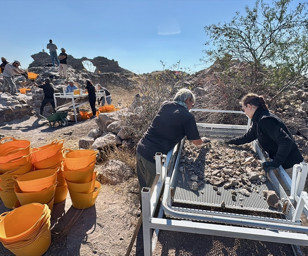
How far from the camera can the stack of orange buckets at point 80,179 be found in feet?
8.33

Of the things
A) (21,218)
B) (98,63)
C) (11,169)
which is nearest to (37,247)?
(21,218)

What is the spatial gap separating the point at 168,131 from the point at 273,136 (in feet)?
3.86

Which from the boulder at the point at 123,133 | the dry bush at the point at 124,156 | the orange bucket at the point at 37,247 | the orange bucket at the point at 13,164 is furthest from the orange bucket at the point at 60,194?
the boulder at the point at 123,133

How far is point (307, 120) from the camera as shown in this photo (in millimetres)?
5809

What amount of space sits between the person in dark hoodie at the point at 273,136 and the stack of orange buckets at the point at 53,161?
8.23 ft

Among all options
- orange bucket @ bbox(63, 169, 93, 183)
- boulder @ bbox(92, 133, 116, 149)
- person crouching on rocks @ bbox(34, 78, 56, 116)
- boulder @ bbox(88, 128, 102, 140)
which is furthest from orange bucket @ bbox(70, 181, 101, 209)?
person crouching on rocks @ bbox(34, 78, 56, 116)

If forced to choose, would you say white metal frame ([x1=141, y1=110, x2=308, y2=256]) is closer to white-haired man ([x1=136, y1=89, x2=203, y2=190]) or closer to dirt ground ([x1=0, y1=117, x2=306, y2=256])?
white-haired man ([x1=136, y1=89, x2=203, y2=190])

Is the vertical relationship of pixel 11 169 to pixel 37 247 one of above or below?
above

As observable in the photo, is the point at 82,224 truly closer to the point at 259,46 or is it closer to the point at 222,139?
the point at 222,139

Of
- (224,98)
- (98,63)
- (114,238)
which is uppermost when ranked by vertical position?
(98,63)

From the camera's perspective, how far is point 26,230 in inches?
76.1

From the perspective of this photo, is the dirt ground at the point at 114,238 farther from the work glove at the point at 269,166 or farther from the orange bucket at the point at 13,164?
the work glove at the point at 269,166

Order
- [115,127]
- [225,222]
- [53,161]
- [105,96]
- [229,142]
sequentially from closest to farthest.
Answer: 1. [225,222]
2. [53,161]
3. [229,142]
4. [115,127]
5. [105,96]

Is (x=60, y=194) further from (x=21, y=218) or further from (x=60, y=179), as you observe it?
(x=21, y=218)
